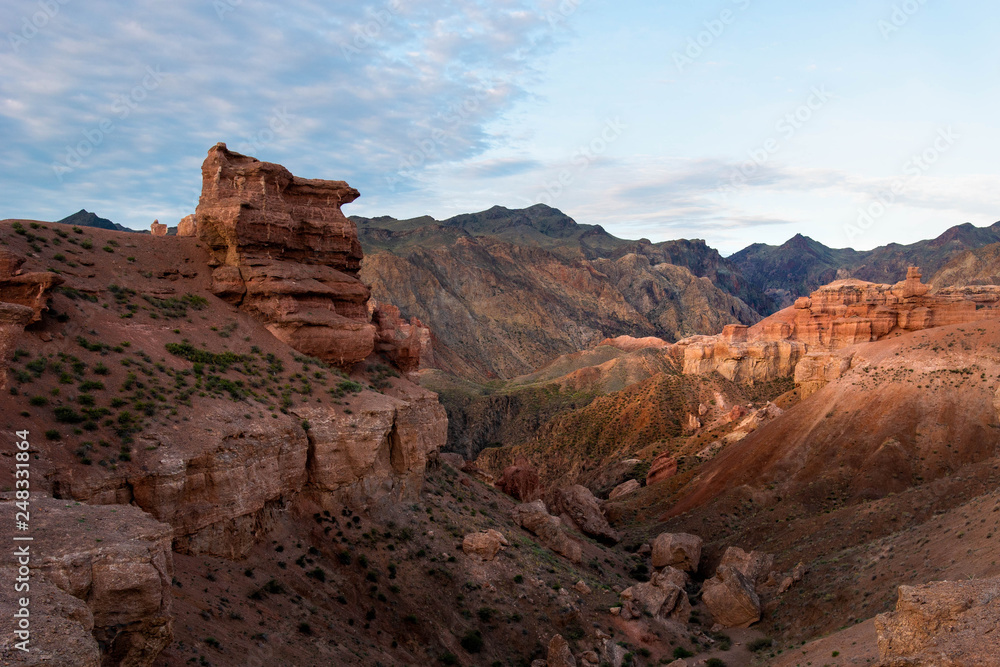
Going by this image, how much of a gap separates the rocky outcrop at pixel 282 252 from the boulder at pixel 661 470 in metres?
35.1

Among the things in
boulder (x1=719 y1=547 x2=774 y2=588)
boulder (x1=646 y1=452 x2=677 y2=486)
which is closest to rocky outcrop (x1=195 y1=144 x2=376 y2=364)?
boulder (x1=719 y1=547 x2=774 y2=588)

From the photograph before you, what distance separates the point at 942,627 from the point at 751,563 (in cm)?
2151

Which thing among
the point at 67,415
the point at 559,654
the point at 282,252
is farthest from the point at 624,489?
the point at 67,415

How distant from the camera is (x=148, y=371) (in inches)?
759

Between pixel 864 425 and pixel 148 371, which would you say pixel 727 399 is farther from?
pixel 148 371

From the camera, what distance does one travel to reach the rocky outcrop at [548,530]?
102 ft

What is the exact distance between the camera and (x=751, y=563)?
32344 millimetres

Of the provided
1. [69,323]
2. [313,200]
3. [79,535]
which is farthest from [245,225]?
[79,535]

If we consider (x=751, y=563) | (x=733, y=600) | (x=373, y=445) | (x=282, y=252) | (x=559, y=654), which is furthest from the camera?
(x=751, y=563)

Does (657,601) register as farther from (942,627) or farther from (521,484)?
(942,627)

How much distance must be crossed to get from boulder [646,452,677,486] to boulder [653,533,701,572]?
54.6 ft

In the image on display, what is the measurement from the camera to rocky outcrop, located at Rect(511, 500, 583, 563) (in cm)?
3097

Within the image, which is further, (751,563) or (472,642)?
(751,563)

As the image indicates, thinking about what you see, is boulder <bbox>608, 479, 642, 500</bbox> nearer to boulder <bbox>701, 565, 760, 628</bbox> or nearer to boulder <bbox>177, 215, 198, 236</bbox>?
boulder <bbox>701, 565, 760, 628</bbox>
